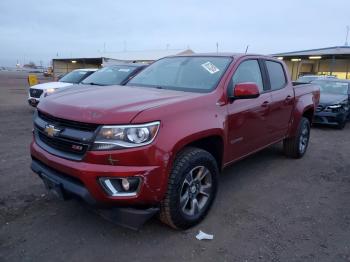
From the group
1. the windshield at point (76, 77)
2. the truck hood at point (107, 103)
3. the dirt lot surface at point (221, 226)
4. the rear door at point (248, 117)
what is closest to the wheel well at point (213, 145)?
the rear door at point (248, 117)

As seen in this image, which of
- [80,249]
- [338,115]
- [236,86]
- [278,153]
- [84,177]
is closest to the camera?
[84,177]

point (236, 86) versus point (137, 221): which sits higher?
point (236, 86)

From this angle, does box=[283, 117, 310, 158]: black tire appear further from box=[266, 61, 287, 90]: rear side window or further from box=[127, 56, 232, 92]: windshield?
box=[127, 56, 232, 92]: windshield

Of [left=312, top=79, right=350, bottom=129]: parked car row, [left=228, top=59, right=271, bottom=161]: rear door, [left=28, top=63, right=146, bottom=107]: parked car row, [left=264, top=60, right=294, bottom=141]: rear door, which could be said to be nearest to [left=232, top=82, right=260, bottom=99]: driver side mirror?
[left=228, top=59, right=271, bottom=161]: rear door

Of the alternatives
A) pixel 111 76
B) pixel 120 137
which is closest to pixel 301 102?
pixel 120 137

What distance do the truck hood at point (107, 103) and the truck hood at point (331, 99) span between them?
761 cm

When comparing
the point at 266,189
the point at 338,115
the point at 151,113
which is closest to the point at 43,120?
the point at 151,113

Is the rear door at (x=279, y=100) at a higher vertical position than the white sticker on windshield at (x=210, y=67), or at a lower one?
lower

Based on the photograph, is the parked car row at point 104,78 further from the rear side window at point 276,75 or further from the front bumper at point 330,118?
the front bumper at point 330,118

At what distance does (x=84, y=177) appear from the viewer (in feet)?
9.40

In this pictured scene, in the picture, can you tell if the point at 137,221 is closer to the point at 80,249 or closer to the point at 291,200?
the point at 80,249

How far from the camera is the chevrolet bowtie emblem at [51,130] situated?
3.16 metres

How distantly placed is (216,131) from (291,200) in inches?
64.3

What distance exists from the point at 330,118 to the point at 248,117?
22.0 feet
